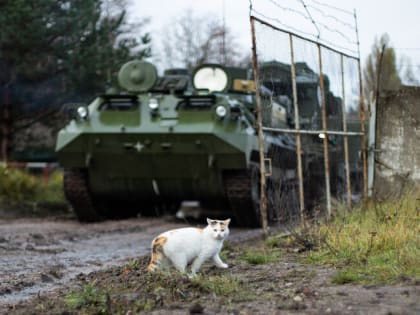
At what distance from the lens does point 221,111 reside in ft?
40.4

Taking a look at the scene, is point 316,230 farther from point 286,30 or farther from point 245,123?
point 245,123

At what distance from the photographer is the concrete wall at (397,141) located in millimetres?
10570

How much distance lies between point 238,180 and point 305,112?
1947mm

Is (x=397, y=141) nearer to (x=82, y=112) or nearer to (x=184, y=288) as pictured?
(x=82, y=112)

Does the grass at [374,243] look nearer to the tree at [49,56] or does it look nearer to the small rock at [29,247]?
the small rock at [29,247]

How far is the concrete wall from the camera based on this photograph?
10570mm

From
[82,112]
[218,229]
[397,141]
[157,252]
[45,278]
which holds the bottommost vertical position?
[45,278]

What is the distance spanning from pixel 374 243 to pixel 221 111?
5438mm

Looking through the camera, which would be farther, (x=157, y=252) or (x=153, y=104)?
(x=153, y=104)

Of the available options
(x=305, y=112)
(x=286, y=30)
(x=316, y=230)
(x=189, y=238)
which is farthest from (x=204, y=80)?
(x=189, y=238)

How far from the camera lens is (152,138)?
40.7 feet

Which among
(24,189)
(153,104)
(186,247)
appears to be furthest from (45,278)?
(24,189)

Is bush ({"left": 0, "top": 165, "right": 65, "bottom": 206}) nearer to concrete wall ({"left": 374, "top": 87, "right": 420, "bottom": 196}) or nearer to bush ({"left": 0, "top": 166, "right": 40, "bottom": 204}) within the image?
bush ({"left": 0, "top": 166, "right": 40, "bottom": 204})

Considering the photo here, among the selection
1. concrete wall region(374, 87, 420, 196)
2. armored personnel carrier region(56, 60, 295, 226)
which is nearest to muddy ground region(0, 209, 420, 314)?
concrete wall region(374, 87, 420, 196)
